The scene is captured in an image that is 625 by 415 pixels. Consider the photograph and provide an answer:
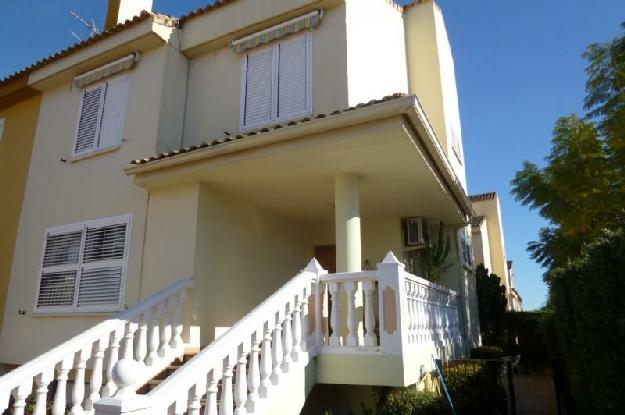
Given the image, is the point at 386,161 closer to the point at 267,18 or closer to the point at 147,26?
the point at 267,18

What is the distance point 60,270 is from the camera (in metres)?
9.49

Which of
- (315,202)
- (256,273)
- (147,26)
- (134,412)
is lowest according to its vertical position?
(134,412)

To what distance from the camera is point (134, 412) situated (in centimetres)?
350

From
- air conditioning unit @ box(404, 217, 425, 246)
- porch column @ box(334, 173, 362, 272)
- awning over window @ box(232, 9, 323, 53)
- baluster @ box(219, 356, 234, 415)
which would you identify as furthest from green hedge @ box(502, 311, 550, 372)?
baluster @ box(219, 356, 234, 415)

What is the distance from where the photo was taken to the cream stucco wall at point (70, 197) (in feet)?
29.9

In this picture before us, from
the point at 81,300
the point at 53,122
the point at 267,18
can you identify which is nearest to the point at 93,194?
the point at 81,300

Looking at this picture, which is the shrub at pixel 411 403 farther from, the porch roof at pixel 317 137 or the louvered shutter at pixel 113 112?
the louvered shutter at pixel 113 112

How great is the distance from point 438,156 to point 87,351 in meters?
6.11

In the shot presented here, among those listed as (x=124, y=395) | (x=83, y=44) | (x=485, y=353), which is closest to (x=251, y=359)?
(x=124, y=395)

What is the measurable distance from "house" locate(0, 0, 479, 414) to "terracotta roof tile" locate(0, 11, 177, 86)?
6cm

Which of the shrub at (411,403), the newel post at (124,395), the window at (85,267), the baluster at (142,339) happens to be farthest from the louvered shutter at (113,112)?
the shrub at (411,403)

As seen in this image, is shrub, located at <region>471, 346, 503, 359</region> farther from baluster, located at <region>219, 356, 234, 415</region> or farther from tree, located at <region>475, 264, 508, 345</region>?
baluster, located at <region>219, 356, 234, 415</region>

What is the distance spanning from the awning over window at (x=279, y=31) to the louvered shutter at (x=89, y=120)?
357 centimetres

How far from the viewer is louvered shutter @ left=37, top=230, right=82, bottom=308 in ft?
30.6
